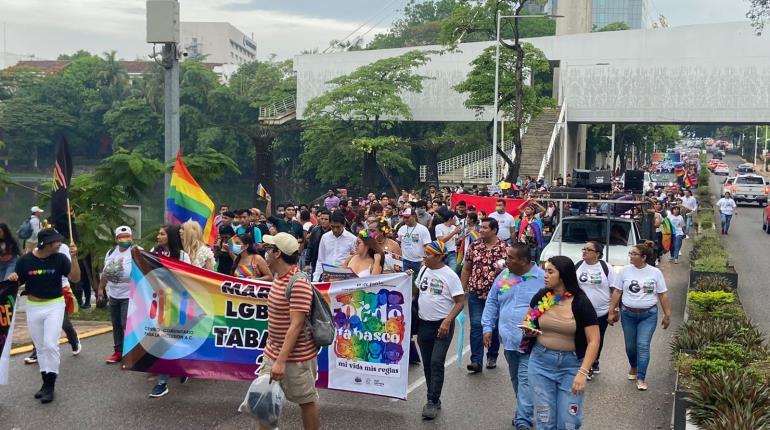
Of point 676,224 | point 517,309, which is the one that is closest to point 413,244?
point 517,309

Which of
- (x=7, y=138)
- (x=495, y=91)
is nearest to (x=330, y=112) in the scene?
(x=495, y=91)

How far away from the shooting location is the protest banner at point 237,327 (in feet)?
26.8

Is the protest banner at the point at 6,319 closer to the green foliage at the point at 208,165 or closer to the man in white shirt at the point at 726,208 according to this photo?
the green foliage at the point at 208,165

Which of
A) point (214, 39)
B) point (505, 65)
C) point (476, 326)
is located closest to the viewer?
point (476, 326)

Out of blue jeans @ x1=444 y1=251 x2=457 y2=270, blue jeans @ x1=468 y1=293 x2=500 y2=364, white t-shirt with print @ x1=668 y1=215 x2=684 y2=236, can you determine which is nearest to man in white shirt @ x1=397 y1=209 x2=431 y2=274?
blue jeans @ x1=444 y1=251 x2=457 y2=270

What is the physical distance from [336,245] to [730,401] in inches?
224

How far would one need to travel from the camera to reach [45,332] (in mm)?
8094

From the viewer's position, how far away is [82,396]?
8383 millimetres

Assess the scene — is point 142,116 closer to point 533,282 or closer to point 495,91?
point 495,91

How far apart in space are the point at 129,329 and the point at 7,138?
79.0 m

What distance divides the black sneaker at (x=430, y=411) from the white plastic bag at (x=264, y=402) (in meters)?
2.19

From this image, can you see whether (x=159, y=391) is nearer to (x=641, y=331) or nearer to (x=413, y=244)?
(x=641, y=331)

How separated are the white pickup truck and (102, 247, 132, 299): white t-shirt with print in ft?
127

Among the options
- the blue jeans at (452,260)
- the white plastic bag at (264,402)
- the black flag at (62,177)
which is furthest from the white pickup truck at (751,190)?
the white plastic bag at (264,402)
